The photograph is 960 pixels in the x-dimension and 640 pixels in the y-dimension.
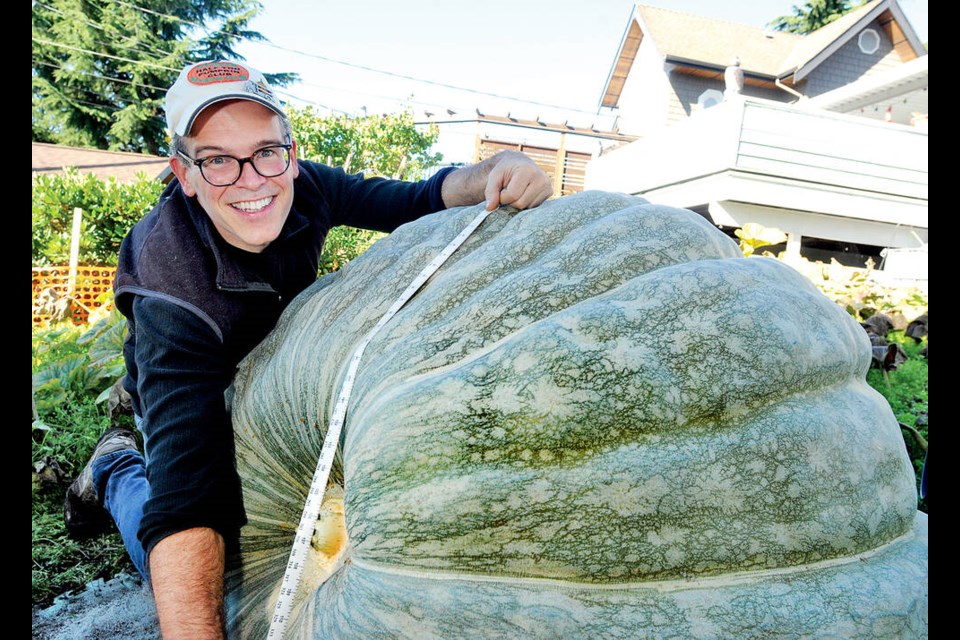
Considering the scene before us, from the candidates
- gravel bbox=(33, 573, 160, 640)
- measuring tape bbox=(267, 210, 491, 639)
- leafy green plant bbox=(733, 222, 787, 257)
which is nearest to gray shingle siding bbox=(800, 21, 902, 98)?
leafy green plant bbox=(733, 222, 787, 257)

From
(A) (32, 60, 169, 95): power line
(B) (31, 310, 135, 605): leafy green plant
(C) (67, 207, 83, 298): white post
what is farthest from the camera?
(A) (32, 60, 169, 95): power line

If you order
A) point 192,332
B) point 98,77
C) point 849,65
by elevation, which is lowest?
point 192,332

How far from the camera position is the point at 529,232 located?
182cm

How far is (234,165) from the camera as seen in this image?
7.07 feet

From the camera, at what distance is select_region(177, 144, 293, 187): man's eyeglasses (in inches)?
83.8

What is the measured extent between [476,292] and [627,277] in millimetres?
389

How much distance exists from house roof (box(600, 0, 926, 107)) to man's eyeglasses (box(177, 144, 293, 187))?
19090 mm

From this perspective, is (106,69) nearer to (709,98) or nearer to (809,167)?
(709,98)

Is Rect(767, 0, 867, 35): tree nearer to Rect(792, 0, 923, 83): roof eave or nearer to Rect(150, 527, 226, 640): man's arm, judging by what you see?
Rect(792, 0, 923, 83): roof eave

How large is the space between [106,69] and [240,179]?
95.1 feet

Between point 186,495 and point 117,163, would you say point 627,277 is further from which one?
point 117,163

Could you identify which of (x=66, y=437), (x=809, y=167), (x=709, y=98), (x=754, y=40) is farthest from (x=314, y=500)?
(x=754, y=40)

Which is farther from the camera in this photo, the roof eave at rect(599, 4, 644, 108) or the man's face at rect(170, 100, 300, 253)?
the roof eave at rect(599, 4, 644, 108)

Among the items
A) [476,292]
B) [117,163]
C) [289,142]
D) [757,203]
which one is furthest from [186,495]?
[117,163]
